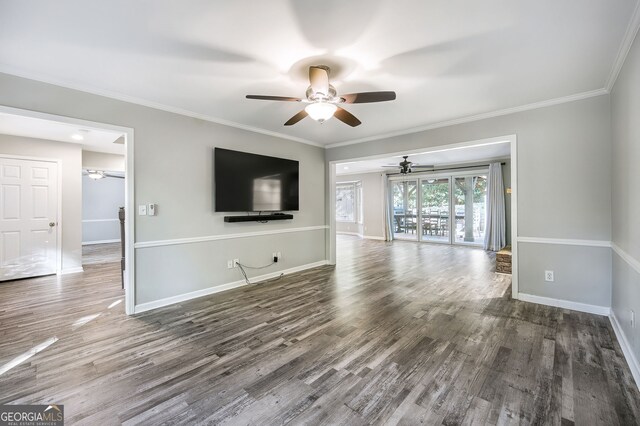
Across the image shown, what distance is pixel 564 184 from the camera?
3.35 m

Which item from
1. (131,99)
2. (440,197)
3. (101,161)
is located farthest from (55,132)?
(440,197)

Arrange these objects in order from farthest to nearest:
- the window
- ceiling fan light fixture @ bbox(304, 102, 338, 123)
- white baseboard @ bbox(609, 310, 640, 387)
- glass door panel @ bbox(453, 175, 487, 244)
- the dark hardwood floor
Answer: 1. the window
2. glass door panel @ bbox(453, 175, 487, 244)
3. ceiling fan light fixture @ bbox(304, 102, 338, 123)
4. white baseboard @ bbox(609, 310, 640, 387)
5. the dark hardwood floor

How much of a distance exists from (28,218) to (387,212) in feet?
29.0

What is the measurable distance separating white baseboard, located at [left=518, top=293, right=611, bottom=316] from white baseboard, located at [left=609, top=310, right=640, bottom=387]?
0.58 ft

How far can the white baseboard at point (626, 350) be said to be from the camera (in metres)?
1.98

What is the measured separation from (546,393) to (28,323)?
478 centimetres

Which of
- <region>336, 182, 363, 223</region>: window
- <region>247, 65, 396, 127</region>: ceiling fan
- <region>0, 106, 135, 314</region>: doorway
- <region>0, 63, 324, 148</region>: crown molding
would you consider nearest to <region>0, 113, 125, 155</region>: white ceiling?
<region>0, 106, 135, 314</region>: doorway

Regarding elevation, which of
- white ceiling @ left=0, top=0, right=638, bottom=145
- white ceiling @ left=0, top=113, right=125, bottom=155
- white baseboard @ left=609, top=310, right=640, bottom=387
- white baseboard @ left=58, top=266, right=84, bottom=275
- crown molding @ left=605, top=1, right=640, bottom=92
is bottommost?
white baseboard @ left=609, top=310, right=640, bottom=387

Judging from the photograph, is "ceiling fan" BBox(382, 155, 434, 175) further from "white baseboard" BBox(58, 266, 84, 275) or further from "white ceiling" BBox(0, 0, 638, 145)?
"white baseboard" BBox(58, 266, 84, 275)

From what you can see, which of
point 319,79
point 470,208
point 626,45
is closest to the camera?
point 626,45

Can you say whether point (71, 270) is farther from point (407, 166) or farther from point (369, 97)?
point (407, 166)

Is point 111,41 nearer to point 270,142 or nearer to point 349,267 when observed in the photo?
point 270,142

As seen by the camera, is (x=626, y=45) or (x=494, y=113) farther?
(x=494, y=113)

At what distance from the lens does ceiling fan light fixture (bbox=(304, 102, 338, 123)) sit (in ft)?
8.36
